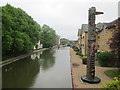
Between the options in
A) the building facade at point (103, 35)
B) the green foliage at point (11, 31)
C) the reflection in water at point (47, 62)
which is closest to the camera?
the reflection in water at point (47, 62)

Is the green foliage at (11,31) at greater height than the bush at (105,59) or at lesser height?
greater

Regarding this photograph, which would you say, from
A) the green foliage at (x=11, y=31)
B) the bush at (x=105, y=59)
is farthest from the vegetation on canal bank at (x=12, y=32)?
the bush at (x=105, y=59)

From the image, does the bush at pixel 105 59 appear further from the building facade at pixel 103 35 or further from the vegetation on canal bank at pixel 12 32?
the vegetation on canal bank at pixel 12 32

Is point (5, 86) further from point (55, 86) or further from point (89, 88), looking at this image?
point (89, 88)

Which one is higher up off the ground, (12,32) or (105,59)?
(12,32)

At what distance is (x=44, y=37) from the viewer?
5581 centimetres

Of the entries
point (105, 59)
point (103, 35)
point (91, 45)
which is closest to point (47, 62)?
point (105, 59)

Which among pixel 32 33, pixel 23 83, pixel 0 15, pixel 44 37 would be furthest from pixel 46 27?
pixel 23 83

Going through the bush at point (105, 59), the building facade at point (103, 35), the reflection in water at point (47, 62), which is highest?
the building facade at point (103, 35)

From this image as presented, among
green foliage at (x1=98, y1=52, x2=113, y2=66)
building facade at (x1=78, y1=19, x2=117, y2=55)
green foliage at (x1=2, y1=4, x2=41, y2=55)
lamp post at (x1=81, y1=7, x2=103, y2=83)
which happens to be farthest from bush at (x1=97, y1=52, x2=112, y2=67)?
green foliage at (x1=2, y1=4, x2=41, y2=55)

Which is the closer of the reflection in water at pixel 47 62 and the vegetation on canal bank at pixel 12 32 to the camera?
the reflection in water at pixel 47 62

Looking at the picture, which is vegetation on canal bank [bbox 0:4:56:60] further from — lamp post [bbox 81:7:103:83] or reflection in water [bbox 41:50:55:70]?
lamp post [bbox 81:7:103:83]

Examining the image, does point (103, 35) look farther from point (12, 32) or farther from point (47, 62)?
point (12, 32)

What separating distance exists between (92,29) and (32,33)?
71.9 ft
